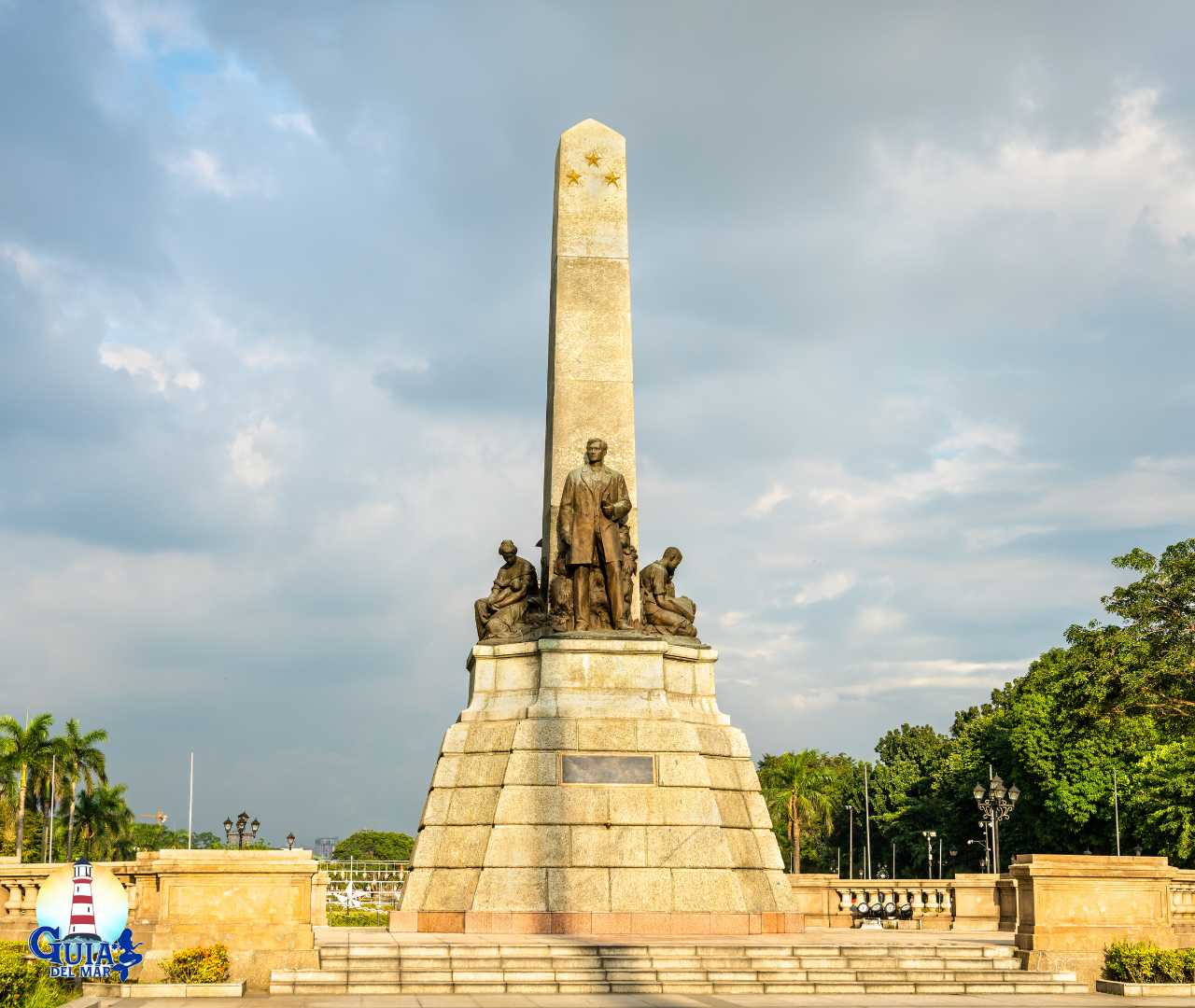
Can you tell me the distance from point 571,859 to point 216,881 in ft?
18.1

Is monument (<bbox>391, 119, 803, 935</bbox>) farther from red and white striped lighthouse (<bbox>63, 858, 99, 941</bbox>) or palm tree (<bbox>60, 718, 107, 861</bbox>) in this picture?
palm tree (<bbox>60, 718, 107, 861</bbox>)

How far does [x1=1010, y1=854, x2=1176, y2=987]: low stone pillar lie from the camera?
1831 cm

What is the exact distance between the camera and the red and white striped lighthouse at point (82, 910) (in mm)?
15031

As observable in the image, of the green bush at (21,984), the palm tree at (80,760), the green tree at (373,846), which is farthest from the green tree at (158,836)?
the green bush at (21,984)

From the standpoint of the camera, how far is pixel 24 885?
22.5m

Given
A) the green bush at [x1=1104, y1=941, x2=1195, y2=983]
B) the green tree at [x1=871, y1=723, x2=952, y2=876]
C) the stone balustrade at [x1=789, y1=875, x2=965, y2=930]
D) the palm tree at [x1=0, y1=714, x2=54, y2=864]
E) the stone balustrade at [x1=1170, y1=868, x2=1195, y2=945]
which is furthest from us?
the green tree at [x1=871, y1=723, x2=952, y2=876]

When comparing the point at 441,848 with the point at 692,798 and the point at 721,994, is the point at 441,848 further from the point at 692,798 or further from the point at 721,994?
the point at 721,994

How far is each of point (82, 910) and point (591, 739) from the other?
812cm

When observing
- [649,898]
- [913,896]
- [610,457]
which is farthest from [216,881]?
[913,896]

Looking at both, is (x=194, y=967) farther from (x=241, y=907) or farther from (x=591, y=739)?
(x=591, y=739)

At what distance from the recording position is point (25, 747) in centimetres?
6731

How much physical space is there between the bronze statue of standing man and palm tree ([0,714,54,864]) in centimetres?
5181

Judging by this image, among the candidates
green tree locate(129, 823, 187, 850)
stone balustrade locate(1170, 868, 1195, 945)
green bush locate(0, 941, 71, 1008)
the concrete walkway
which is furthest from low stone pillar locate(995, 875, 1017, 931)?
green tree locate(129, 823, 187, 850)

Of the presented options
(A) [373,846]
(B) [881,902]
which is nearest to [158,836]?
(A) [373,846]
